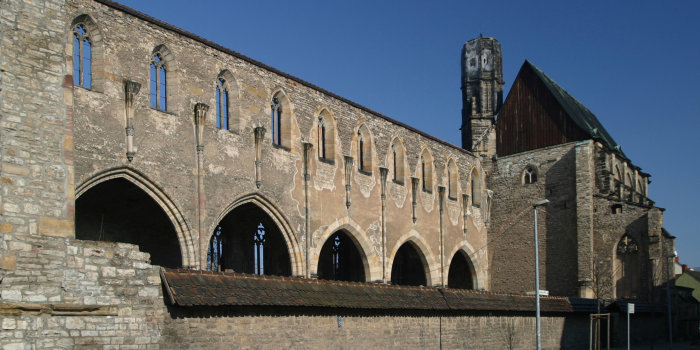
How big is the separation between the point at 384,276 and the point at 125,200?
34.6ft

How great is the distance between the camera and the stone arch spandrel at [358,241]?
28016mm

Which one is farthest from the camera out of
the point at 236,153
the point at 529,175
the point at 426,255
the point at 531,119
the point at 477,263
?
the point at 531,119

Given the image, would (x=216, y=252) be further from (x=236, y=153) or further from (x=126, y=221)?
(x=236, y=153)

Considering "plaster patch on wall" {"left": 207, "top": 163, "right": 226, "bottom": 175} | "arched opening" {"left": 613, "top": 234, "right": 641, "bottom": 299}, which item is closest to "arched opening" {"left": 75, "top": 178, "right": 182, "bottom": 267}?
"plaster patch on wall" {"left": 207, "top": 163, "right": 226, "bottom": 175}

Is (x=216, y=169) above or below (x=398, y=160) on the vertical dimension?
below

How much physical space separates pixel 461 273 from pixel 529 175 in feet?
19.0

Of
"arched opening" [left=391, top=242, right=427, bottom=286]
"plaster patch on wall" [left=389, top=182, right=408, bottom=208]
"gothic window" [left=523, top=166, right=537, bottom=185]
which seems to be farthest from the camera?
"gothic window" [left=523, top=166, right=537, bottom=185]

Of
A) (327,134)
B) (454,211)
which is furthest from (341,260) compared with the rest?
(327,134)

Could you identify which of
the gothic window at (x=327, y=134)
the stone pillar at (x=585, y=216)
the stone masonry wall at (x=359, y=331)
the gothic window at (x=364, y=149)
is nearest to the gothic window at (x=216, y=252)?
the gothic window at (x=327, y=134)

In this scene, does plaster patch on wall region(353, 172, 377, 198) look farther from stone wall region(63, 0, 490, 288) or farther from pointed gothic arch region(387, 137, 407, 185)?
pointed gothic arch region(387, 137, 407, 185)

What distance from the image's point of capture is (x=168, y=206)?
22688mm

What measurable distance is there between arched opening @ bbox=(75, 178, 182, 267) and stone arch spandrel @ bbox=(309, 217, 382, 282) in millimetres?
4883

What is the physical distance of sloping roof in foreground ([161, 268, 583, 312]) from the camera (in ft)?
47.8

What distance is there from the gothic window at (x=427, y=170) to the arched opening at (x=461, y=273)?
476 centimetres
